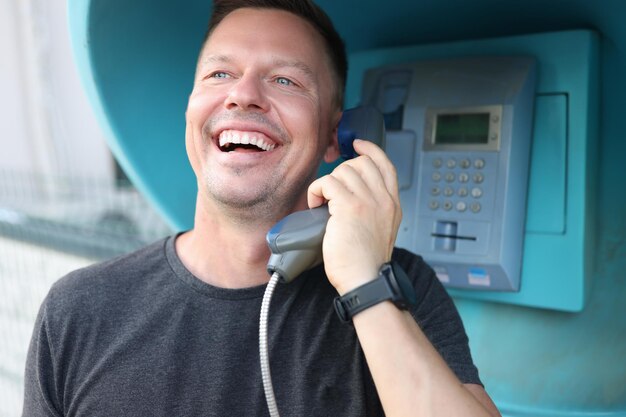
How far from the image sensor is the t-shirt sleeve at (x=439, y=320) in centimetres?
86

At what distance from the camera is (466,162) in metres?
1.11

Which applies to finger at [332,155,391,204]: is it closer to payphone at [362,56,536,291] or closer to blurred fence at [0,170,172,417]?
payphone at [362,56,536,291]

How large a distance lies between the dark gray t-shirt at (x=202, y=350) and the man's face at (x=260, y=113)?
14 centimetres

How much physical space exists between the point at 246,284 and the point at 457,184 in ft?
1.32

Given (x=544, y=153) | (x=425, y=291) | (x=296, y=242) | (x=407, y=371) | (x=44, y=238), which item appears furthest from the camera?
(x=44, y=238)

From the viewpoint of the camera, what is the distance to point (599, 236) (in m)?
1.09

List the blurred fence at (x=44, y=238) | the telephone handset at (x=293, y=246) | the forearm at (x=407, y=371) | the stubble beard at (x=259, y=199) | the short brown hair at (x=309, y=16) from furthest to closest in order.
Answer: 1. the blurred fence at (x=44, y=238)
2. the short brown hair at (x=309, y=16)
3. the stubble beard at (x=259, y=199)
4. the telephone handset at (x=293, y=246)
5. the forearm at (x=407, y=371)

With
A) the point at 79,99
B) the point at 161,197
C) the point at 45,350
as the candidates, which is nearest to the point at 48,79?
the point at 79,99

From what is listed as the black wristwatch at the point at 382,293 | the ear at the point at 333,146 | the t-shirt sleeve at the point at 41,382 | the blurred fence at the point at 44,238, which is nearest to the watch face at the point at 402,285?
the black wristwatch at the point at 382,293

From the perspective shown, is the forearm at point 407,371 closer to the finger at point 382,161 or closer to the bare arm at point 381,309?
the bare arm at point 381,309

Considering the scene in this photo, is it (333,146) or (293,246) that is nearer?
(293,246)

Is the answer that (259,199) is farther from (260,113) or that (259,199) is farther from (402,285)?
(402,285)

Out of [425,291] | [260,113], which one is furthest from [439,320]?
[260,113]

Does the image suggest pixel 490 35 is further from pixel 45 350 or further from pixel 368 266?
pixel 45 350
